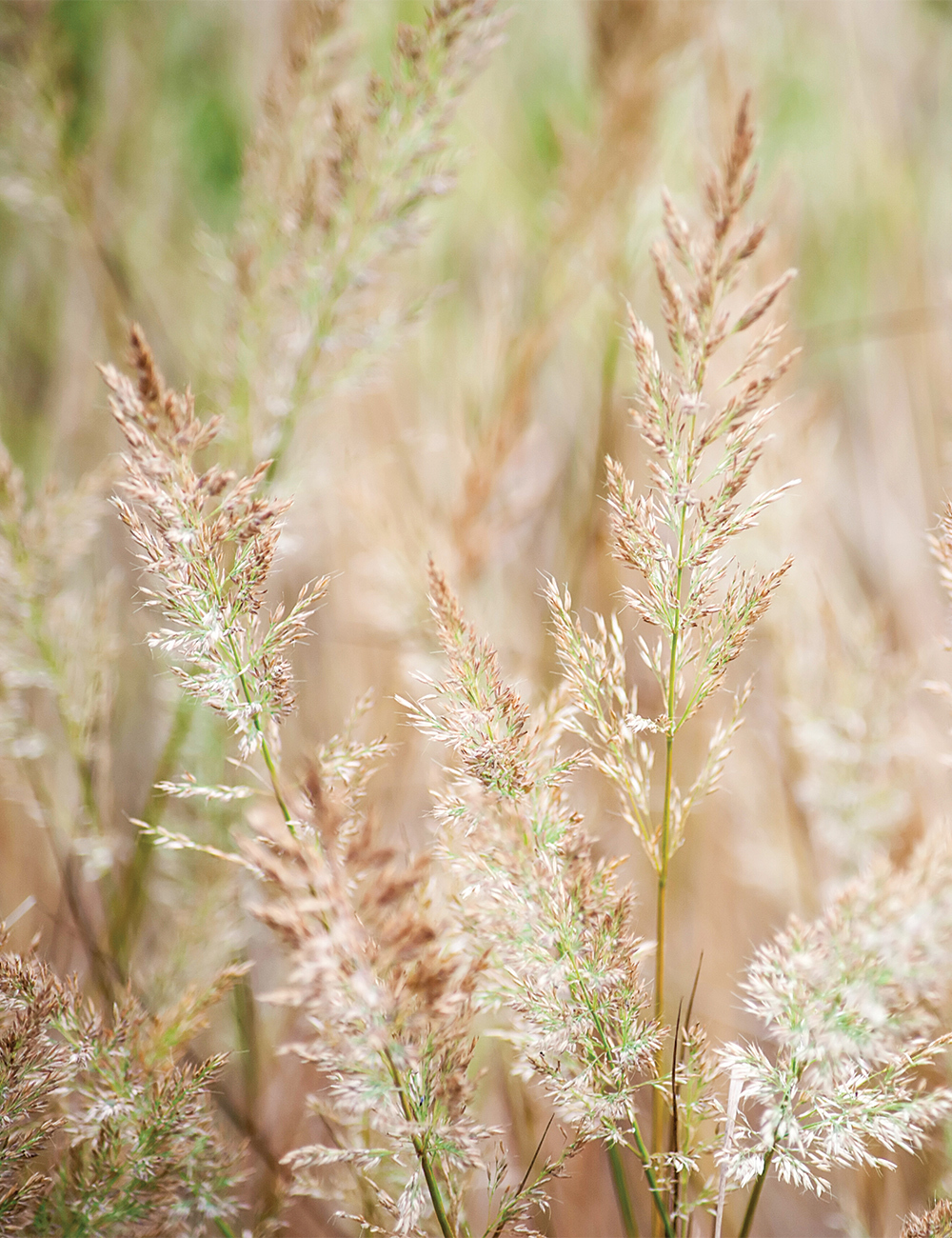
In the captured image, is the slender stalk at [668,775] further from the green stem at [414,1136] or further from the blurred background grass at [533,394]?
the blurred background grass at [533,394]

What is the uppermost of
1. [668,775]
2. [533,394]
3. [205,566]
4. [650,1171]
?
[533,394]

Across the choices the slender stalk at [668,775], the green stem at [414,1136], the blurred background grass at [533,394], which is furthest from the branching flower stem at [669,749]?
the blurred background grass at [533,394]

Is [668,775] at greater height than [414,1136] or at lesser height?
greater

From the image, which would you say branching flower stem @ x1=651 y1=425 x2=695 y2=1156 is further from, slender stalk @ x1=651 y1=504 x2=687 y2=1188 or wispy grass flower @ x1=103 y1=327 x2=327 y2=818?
wispy grass flower @ x1=103 y1=327 x2=327 y2=818

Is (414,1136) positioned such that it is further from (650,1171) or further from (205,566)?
(205,566)

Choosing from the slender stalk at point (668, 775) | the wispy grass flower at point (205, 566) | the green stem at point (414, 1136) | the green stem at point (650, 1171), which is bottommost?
the green stem at point (650, 1171)

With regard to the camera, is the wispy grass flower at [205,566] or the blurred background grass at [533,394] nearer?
the wispy grass flower at [205,566]

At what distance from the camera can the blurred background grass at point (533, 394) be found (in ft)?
2.24

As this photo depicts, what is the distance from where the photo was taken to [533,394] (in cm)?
87

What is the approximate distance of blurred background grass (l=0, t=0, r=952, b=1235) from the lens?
0.68 m

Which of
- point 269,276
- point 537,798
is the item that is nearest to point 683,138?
point 269,276

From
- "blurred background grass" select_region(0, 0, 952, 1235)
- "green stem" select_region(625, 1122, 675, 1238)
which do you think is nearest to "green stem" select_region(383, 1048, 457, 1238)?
"green stem" select_region(625, 1122, 675, 1238)

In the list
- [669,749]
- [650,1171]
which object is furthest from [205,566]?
[650,1171]

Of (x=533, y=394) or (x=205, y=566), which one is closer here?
(x=205, y=566)
